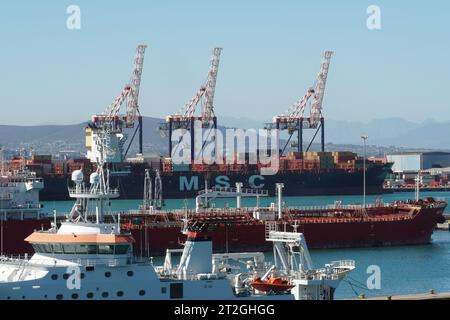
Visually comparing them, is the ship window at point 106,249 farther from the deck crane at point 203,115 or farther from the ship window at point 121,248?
the deck crane at point 203,115

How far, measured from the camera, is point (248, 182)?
8450cm

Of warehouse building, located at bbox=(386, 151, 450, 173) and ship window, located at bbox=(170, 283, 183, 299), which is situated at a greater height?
ship window, located at bbox=(170, 283, 183, 299)

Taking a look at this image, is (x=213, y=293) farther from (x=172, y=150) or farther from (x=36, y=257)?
(x=172, y=150)

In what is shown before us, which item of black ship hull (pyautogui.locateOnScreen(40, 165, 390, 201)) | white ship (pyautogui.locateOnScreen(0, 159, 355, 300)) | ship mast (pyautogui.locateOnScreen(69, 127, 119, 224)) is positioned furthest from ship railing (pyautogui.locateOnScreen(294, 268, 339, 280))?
black ship hull (pyautogui.locateOnScreen(40, 165, 390, 201))

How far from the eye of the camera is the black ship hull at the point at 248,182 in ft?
260

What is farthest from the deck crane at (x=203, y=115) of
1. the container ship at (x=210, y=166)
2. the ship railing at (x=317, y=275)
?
the ship railing at (x=317, y=275)

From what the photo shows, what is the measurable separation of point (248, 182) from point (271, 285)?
212 feet

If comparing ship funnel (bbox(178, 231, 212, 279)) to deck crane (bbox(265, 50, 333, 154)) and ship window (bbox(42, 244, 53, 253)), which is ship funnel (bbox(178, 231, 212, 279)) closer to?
ship window (bbox(42, 244, 53, 253))

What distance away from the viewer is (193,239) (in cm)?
1950

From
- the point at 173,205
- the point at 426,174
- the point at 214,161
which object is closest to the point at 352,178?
the point at 214,161

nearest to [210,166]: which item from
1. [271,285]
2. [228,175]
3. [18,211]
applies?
[228,175]

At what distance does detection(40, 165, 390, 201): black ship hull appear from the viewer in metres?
79.2

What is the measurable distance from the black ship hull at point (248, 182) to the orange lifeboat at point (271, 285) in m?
58.1

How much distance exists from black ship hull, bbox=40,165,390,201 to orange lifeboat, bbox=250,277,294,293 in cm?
5808
